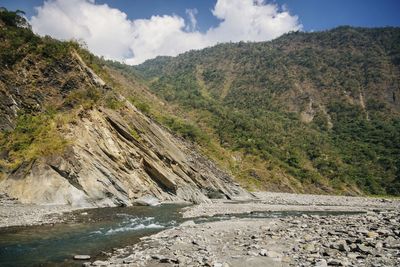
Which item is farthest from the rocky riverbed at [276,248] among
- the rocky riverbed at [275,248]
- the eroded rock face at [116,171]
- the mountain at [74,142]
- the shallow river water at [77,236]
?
the mountain at [74,142]

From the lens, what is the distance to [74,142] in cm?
3578

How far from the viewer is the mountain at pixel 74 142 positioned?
1284 inches

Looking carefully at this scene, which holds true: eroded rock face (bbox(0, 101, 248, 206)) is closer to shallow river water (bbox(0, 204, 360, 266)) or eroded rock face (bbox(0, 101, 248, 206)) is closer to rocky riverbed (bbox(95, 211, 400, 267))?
shallow river water (bbox(0, 204, 360, 266))

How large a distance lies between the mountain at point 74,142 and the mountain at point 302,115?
3252 centimetres

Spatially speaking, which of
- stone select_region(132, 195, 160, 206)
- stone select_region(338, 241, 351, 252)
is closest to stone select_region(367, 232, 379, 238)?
stone select_region(338, 241, 351, 252)

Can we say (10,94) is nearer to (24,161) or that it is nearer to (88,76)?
(88,76)

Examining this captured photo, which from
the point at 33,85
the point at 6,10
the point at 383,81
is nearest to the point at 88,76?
the point at 33,85

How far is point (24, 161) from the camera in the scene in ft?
109

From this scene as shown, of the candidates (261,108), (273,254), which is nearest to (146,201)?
(273,254)

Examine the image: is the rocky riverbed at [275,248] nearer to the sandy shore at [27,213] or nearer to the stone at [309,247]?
the stone at [309,247]

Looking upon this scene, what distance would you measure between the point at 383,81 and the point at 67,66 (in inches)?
6064

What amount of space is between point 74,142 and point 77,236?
17560 millimetres

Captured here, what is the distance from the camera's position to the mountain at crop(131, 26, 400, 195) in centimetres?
8888

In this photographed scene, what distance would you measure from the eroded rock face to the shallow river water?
4.38m
